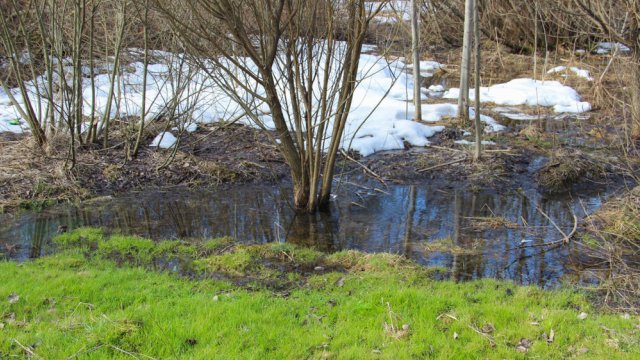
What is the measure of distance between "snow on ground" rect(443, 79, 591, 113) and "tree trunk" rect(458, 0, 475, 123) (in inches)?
133

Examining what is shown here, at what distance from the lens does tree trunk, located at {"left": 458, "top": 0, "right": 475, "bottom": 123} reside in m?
11.9

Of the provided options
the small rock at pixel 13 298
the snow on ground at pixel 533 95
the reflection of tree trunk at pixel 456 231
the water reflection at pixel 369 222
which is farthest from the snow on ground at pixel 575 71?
the small rock at pixel 13 298

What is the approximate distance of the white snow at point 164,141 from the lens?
11773 mm

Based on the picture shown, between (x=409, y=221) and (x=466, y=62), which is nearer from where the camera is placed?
(x=409, y=221)

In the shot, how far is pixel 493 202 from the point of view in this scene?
9453mm

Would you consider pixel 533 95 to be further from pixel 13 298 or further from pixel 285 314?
pixel 13 298

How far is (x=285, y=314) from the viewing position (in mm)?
5117

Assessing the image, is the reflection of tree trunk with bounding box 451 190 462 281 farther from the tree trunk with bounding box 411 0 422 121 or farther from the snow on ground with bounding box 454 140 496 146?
the tree trunk with bounding box 411 0 422 121

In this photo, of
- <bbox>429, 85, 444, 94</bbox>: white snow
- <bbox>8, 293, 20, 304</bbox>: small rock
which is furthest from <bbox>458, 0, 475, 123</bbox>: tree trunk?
<bbox>8, 293, 20, 304</bbox>: small rock

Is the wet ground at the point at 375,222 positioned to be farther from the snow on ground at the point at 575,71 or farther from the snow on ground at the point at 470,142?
the snow on ground at the point at 575,71

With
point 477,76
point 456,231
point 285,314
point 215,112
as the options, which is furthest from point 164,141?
point 285,314

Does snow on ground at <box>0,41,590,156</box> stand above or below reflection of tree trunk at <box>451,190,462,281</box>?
above

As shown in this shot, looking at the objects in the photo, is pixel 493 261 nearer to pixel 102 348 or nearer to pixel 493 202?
pixel 493 202

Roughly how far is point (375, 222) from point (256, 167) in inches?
132
